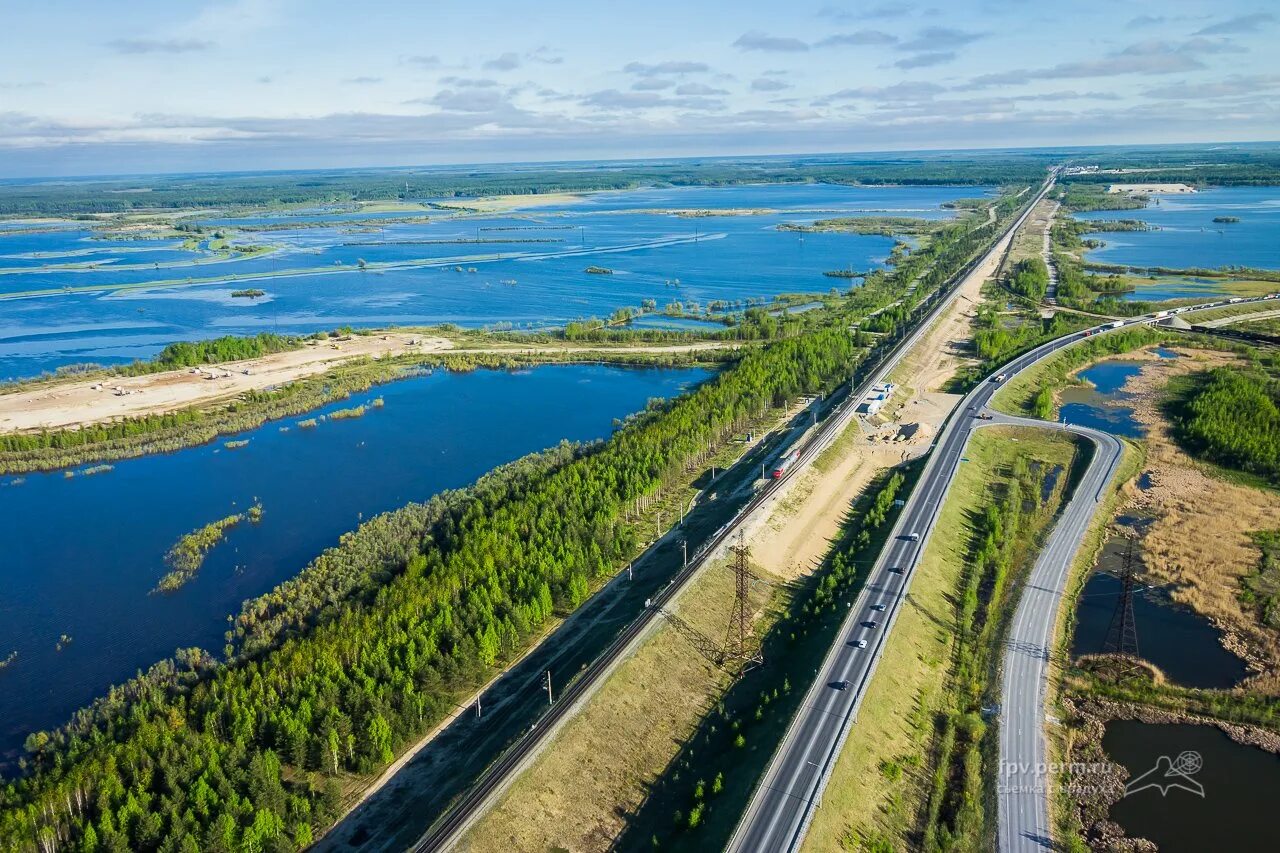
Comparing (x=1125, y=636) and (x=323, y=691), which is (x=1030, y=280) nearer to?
(x=1125, y=636)

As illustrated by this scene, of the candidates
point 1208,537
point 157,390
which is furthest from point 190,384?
point 1208,537

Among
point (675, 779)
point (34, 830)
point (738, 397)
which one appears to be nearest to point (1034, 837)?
point (675, 779)

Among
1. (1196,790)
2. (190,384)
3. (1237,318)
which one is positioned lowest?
(1196,790)

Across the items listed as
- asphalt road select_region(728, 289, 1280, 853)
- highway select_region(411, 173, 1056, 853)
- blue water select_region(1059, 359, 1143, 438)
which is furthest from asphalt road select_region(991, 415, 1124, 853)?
blue water select_region(1059, 359, 1143, 438)

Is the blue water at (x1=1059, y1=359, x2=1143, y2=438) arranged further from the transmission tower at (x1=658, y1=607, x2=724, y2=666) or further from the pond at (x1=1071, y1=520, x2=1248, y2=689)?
the transmission tower at (x1=658, y1=607, x2=724, y2=666)

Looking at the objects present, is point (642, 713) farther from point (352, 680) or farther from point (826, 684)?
point (352, 680)

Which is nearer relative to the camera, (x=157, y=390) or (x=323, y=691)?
(x=323, y=691)

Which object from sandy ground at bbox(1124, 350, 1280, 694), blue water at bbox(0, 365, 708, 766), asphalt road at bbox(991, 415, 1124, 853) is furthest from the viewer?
blue water at bbox(0, 365, 708, 766)

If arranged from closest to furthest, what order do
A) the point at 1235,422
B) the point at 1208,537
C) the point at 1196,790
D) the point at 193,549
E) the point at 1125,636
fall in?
the point at 1196,790, the point at 1125,636, the point at 1208,537, the point at 193,549, the point at 1235,422
